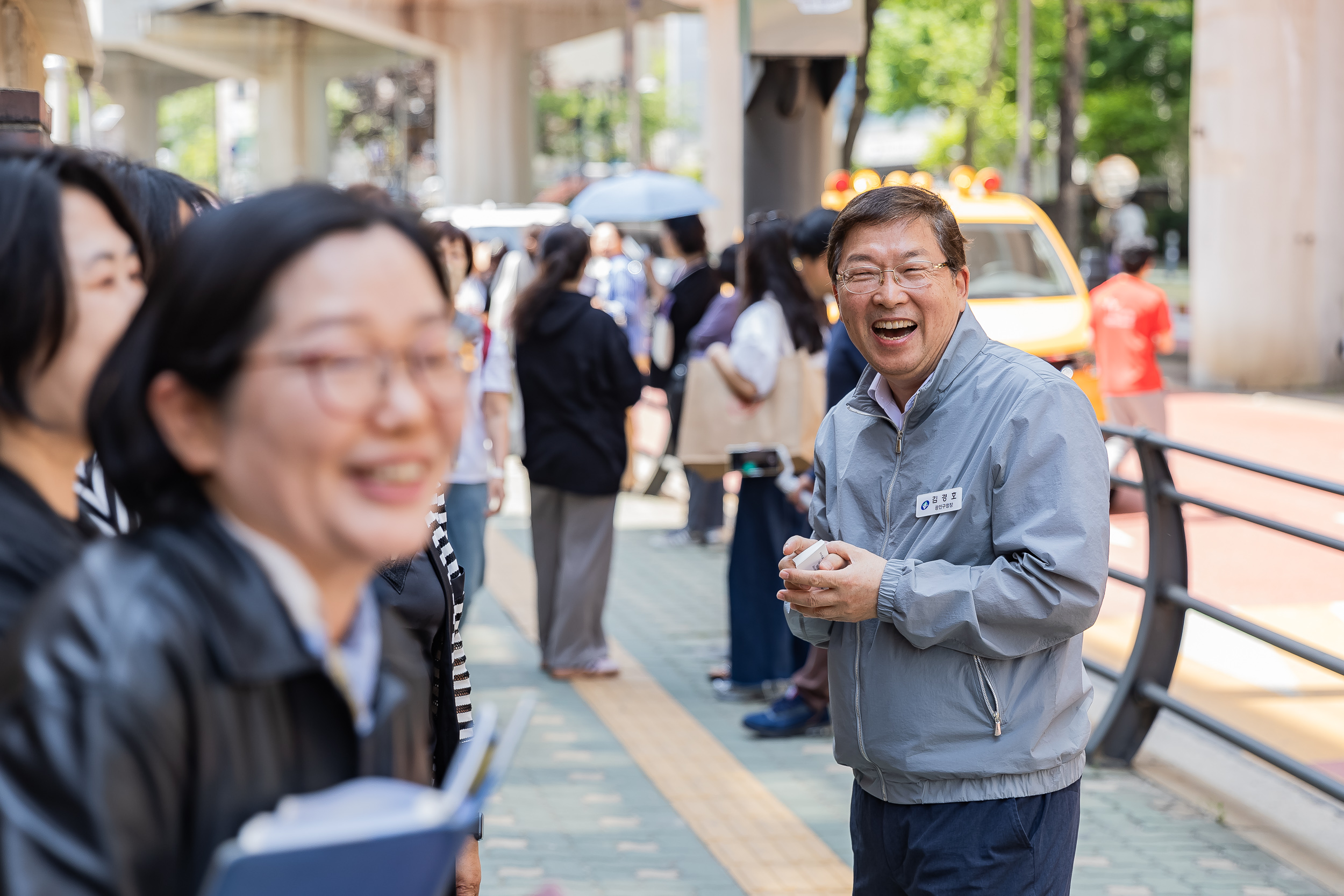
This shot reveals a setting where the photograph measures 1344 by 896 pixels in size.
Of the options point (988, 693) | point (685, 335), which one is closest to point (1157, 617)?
point (988, 693)

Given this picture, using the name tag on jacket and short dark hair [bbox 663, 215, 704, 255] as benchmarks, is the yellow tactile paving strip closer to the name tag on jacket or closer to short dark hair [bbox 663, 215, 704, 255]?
the name tag on jacket

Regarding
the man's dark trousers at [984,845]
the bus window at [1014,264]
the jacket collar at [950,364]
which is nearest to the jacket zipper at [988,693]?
the man's dark trousers at [984,845]

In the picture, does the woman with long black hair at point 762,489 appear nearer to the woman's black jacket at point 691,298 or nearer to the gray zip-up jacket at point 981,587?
the woman's black jacket at point 691,298

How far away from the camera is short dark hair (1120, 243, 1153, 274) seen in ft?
37.9

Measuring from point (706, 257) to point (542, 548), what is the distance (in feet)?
11.3

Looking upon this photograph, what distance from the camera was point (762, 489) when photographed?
6977 millimetres

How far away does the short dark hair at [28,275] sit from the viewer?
4.97 ft

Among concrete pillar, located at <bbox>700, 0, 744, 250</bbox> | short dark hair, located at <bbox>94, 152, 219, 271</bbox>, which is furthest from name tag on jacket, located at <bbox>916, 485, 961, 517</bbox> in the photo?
concrete pillar, located at <bbox>700, 0, 744, 250</bbox>

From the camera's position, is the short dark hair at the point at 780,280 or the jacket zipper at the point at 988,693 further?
the short dark hair at the point at 780,280

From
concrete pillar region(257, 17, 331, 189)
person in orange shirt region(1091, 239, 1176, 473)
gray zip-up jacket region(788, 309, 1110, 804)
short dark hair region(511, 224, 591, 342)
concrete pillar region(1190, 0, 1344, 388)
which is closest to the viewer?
gray zip-up jacket region(788, 309, 1110, 804)

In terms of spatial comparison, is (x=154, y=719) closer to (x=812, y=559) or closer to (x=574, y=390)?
(x=812, y=559)

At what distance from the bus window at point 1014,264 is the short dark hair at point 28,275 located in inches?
431

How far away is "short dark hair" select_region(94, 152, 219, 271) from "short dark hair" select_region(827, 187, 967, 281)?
1.24m

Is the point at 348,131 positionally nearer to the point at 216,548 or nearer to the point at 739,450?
the point at 739,450
